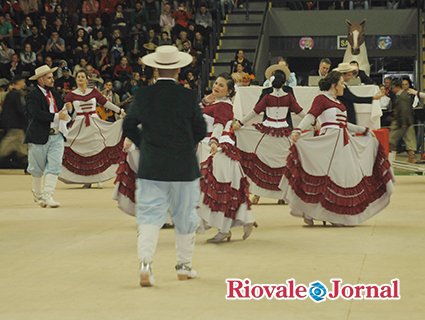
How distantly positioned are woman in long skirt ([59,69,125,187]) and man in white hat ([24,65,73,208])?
1.85m

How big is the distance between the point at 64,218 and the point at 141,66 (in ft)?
32.1

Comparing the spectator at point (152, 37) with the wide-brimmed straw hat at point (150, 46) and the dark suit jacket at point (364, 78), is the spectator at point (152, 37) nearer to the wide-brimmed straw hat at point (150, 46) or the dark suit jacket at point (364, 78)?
the wide-brimmed straw hat at point (150, 46)

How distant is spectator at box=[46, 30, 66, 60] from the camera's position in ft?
60.0

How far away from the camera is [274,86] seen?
8.75m

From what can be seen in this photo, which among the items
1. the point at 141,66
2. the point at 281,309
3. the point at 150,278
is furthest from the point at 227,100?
the point at 141,66

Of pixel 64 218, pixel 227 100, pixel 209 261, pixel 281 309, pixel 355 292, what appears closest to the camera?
pixel 281 309

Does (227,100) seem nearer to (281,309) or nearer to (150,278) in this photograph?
(150,278)

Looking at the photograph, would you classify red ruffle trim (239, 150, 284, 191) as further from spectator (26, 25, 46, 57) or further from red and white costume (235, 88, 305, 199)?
spectator (26, 25, 46, 57)

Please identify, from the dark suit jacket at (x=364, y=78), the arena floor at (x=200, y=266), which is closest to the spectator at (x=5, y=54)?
the dark suit jacket at (x=364, y=78)

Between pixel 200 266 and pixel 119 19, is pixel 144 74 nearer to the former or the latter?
pixel 119 19

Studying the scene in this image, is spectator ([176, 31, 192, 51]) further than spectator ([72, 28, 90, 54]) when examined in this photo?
No

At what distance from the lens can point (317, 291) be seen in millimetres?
4383

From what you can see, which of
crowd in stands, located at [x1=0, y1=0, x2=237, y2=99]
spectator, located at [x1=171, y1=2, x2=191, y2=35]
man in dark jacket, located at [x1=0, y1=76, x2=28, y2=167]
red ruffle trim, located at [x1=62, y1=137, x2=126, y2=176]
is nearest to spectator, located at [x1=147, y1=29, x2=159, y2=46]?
crowd in stands, located at [x1=0, y1=0, x2=237, y2=99]

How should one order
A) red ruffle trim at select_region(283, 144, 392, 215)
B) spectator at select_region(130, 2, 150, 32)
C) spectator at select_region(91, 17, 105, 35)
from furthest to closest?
spectator at select_region(130, 2, 150, 32) < spectator at select_region(91, 17, 105, 35) < red ruffle trim at select_region(283, 144, 392, 215)
